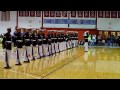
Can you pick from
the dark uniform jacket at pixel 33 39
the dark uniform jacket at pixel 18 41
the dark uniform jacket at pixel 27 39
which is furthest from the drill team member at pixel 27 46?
the dark uniform jacket at pixel 18 41

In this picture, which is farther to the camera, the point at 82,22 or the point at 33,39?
the point at 82,22

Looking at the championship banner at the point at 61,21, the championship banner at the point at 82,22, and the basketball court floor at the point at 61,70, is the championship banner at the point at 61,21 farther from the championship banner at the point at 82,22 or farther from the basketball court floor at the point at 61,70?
the basketball court floor at the point at 61,70

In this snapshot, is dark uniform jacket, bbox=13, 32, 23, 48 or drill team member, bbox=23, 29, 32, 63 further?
drill team member, bbox=23, 29, 32, 63

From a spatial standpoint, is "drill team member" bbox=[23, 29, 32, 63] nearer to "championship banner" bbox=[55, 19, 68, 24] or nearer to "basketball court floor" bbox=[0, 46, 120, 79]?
"basketball court floor" bbox=[0, 46, 120, 79]

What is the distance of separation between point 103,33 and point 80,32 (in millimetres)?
3583

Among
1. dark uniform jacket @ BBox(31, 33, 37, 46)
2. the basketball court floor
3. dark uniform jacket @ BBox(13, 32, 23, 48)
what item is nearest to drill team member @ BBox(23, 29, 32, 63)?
the basketball court floor

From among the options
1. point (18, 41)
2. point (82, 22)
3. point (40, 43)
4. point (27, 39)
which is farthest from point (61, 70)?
point (82, 22)

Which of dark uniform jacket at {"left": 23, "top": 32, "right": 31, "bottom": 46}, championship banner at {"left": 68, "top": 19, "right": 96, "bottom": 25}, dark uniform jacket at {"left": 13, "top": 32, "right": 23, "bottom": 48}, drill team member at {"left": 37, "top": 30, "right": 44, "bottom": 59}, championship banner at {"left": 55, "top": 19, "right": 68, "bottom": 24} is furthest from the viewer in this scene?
championship banner at {"left": 55, "top": 19, "right": 68, "bottom": 24}

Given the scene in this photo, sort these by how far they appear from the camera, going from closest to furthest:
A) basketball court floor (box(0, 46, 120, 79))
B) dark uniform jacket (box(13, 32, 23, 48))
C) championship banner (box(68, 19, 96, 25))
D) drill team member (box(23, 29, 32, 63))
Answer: basketball court floor (box(0, 46, 120, 79)) < dark uniform jacket (box(13, 32, 23, 48)) < drill team member (box(23, 29, 32, 63)) < championship banner (box(68, 19, 96, 25))

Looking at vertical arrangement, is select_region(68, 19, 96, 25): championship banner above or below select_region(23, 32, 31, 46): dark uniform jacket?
above

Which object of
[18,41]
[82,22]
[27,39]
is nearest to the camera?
[18,41]

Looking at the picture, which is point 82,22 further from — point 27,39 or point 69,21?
point 27,39
